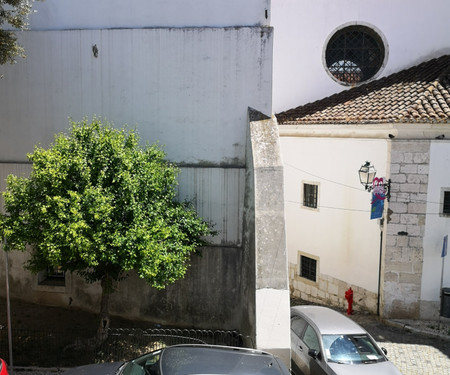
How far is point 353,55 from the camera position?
16.2 m

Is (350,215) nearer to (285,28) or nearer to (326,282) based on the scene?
(326,282)

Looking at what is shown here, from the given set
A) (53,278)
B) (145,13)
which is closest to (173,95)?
(145,13)

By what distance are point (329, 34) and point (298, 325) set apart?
9996 millimetres

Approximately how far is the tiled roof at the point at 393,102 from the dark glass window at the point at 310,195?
2.13 m

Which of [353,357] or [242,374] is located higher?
[242,374]

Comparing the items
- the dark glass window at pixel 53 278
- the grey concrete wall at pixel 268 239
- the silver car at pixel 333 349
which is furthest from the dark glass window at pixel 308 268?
the dark glass window at pixel 53 278

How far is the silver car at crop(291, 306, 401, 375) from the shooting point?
8.53m

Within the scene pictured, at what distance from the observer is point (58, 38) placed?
12.0 meters

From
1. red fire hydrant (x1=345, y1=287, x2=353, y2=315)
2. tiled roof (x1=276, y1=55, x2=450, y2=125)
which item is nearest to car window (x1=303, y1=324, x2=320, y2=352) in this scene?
red fire hydrant (x1=345, y1=287, x2=353, y2=315)

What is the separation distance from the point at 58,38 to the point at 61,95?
4.52 feet

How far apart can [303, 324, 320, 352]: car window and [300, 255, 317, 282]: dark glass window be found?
249 inches

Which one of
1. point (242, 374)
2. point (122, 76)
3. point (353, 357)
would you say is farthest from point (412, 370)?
point (122, 76)

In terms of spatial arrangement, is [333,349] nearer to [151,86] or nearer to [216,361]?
[216,361]

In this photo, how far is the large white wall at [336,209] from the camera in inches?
544
